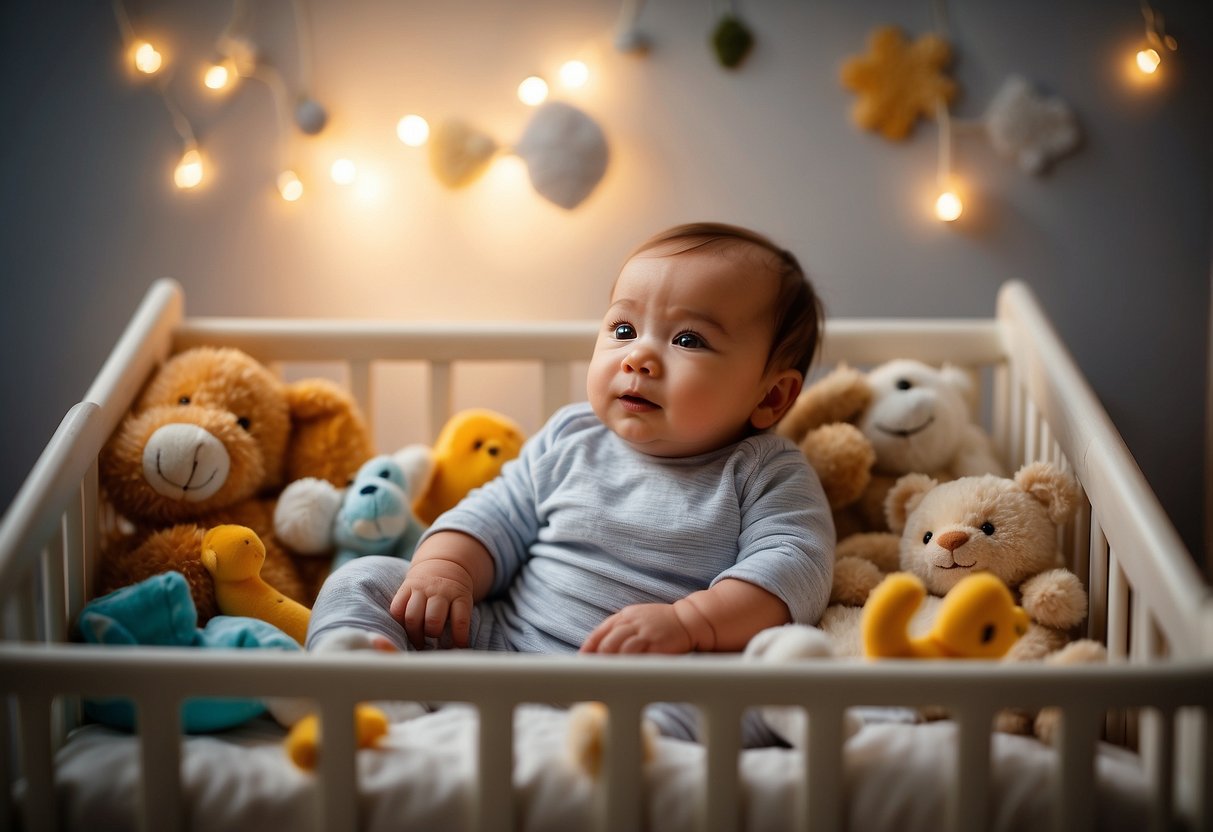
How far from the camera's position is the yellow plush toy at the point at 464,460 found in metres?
1.53

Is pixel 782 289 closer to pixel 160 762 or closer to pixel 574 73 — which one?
pixel 574 73

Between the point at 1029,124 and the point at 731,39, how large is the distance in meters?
0.46

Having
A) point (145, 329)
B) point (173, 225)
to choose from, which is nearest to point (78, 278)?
point (173, 225)

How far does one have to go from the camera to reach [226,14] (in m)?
1.77

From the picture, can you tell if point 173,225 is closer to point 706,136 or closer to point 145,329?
point 145,329

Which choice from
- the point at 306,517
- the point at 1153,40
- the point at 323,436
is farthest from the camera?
the point at 1153,40

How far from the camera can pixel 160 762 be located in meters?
0.86

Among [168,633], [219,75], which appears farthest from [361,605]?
[219,75]

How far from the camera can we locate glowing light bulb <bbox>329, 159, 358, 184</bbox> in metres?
1.79

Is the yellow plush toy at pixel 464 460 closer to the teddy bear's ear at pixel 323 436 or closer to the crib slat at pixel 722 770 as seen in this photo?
the teddy bear's ear at pixel 323 436

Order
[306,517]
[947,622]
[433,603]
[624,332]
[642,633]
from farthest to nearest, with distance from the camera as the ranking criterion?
[306,517] → [624,332] → [433,603] → [642,633] → [947,622]

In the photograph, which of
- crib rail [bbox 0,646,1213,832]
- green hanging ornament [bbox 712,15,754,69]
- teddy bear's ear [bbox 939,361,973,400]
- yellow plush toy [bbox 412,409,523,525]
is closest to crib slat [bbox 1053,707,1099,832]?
crib rail [bbox 0,646,1213,832]

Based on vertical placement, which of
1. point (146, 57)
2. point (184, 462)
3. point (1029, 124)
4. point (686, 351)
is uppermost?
point (146, 57)

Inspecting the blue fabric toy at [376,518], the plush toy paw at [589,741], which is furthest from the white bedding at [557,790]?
the blue fabric toy at [376,518]
